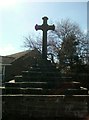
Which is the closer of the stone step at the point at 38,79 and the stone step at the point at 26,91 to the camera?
the stone step at the point at 26,91

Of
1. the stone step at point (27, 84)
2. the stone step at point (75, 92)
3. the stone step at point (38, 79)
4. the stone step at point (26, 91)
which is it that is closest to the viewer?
the stone step at point (75, 92)

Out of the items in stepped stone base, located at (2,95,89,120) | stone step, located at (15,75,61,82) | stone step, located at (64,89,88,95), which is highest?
stone step, located at (15,75,61,82)

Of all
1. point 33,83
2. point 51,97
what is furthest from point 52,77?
point 51,97

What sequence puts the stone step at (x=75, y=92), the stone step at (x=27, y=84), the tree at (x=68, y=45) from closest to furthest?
the stone step at (x=75, y=92), the stone step at (x=27, y=84), the tree at (x=68, y=45)

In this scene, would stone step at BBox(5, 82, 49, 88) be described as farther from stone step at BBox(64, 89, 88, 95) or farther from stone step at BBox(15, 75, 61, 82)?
stone step at BBox(64, 89, 88, 95)

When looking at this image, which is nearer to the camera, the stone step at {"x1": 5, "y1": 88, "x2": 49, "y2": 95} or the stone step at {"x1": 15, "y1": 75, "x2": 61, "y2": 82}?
the stone step at {"x1": 5, "y1": 88, "x2": 49, "y2": 95}

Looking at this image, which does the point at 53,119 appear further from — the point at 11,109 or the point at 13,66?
the point at 13,66

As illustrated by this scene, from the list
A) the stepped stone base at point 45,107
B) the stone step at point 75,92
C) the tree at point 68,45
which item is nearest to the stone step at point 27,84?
the stone step at point 75,92

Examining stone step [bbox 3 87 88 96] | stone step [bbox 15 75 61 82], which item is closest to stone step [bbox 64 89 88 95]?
stone step [bbox 3 87 88 96]

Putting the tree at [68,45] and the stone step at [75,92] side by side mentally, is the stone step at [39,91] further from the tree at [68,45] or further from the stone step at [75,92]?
the tree at [68,45]

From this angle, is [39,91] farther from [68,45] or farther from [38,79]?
[68,45]

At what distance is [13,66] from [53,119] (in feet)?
70.1

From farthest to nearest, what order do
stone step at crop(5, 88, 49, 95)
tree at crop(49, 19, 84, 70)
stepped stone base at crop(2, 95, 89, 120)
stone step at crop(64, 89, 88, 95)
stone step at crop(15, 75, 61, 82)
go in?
tree at crop(49, 19, 84, 70), stone step at crop(15, 75, 61, 82), stone step at crop(5, 88, 49, 95), stone step at crop(64, 89, 88, 95), stepped stone base at crop(2, 95, 89, 120)

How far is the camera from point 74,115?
7.68 m
